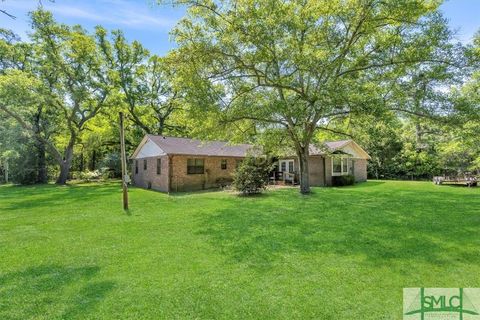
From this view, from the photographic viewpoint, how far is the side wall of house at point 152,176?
1865 centimetres

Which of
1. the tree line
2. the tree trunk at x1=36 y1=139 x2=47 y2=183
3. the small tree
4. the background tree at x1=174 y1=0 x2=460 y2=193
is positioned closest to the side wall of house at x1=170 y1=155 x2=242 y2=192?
the small tree

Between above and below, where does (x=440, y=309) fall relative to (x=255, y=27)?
below

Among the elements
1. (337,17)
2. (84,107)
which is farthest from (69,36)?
(337,17)

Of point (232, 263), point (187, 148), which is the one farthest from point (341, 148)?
point (232, 263)

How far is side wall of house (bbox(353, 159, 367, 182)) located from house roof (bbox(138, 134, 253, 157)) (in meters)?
9.69

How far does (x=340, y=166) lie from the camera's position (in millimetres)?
22297

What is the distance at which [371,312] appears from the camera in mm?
3619

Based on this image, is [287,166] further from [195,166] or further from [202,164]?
[195,166]

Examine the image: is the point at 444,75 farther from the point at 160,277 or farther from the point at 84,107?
the point at 84,107

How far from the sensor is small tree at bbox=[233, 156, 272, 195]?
15.2 m

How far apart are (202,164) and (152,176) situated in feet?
12.4

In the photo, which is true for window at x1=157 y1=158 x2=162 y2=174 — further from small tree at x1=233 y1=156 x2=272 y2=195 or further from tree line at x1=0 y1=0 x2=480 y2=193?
small tree at x1=233 y1=156 x2=272 y2=195

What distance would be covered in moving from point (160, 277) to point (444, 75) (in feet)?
44.5

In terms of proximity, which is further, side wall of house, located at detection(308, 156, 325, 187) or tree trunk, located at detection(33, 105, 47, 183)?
tree trunk, located at detection(33, 105, 47, 183)
